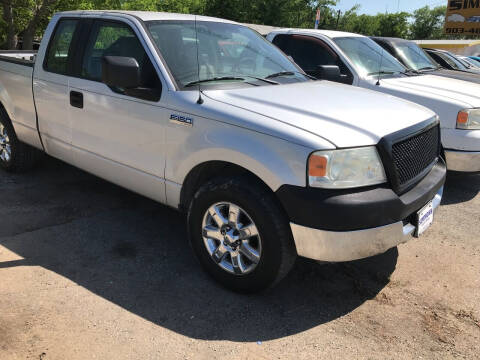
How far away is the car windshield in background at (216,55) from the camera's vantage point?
11.2 feet

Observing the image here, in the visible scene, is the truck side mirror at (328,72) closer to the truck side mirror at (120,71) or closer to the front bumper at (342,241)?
the truck side mirror at (120,71)

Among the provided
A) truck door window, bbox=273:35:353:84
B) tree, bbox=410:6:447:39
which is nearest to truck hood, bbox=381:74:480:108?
truck door window, bbox=273:35:353:84

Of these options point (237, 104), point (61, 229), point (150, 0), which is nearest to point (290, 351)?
point (237, 104)

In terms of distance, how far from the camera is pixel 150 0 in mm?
31016

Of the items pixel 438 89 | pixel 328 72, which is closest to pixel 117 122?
pixel 328 72

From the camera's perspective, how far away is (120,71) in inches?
123

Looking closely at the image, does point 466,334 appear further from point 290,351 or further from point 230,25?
point 230,25

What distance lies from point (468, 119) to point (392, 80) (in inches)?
50.0

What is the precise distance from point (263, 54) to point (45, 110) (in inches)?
84.3

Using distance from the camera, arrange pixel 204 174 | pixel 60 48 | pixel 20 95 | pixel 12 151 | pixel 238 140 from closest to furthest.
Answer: pixel 238 140 < pixel 204 174 < pixel 60 48 < pixel 20 95 < pixel 12 151

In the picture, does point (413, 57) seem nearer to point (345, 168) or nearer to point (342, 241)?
point (345, 168)

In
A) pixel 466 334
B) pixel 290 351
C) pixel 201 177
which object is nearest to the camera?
pixel 290 351

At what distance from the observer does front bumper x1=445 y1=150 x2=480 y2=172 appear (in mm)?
5043

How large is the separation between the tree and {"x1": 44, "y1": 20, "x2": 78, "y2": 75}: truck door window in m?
83.7
